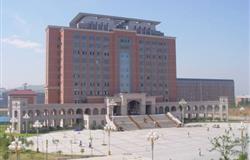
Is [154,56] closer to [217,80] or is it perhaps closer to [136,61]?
[136,61]

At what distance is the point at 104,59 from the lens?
9194cm

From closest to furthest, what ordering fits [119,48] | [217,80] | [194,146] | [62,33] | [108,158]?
[108,158] → [194,146] → [62,33] → [119,48] → [217,80]

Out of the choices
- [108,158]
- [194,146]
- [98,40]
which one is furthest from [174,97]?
[108,158]

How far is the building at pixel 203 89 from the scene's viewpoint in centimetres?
15050

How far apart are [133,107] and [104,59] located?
15538mm

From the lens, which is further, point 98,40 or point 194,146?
point 98,40

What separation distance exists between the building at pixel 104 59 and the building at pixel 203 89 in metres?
49.2

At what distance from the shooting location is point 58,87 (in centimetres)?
9012

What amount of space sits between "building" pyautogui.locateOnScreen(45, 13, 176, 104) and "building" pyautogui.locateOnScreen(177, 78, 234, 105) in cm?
4921

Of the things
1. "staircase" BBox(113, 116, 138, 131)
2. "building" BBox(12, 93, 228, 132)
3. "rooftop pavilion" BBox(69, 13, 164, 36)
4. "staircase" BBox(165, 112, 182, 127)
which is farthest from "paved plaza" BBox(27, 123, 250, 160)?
"rooftop pavilion" BBox(69, 13, 164, 36)

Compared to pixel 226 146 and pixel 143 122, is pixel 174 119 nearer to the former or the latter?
pixel 143 122

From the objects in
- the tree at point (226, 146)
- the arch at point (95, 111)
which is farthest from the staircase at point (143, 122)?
the tree at point (226, 146)

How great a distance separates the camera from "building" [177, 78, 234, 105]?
150 m

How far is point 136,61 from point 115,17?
13.9 meters
